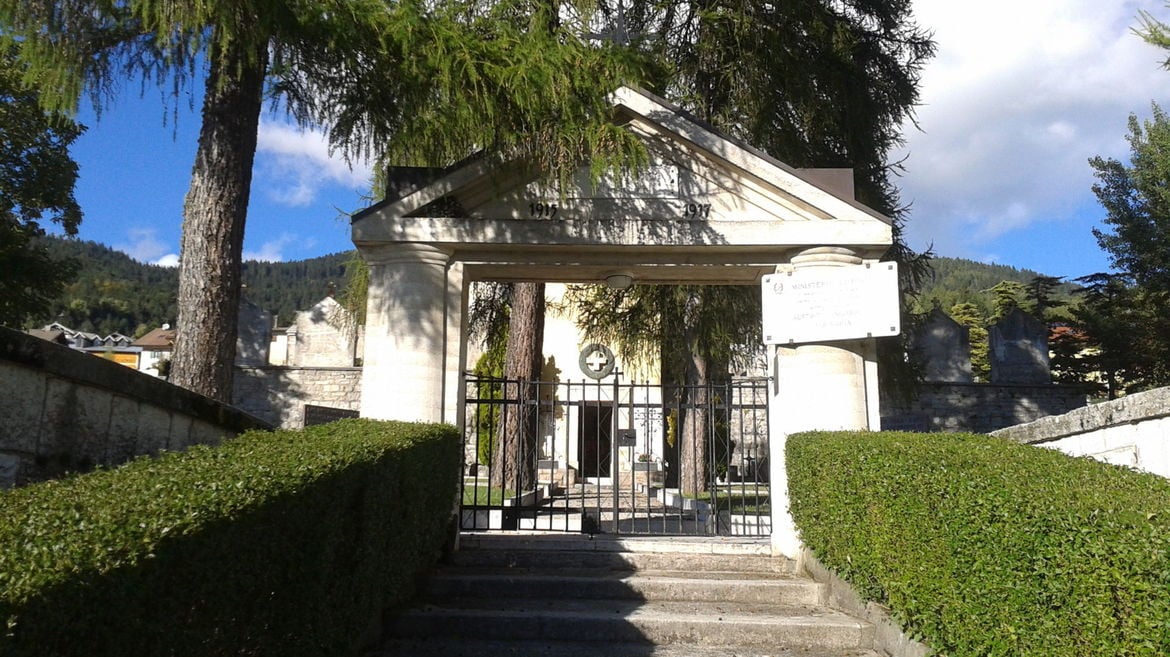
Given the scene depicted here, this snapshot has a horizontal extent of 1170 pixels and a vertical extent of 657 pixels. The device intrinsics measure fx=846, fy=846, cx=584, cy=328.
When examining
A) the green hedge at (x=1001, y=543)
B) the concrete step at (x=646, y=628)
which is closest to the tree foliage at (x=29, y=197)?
the concrete step at (x=646, y=628)

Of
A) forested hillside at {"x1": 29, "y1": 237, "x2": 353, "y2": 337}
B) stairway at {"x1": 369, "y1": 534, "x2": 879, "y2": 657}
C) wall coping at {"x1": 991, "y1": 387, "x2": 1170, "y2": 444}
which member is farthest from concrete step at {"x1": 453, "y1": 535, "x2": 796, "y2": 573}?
forested hillside at {"x1": 29, "y1": 237, "x2": 353, "y2": 337}

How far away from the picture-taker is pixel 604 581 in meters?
6.80

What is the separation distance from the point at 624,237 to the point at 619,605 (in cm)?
315

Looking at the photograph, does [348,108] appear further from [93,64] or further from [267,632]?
[267,632]

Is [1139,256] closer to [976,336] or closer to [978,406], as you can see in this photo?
[978,406]

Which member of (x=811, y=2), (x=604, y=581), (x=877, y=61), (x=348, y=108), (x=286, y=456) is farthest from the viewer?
(x=877, y=61)

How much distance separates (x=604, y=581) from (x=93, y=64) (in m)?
6.12

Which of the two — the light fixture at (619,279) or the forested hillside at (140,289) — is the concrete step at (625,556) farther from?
the forested hillside at (140,289)

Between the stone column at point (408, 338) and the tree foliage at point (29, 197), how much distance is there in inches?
504

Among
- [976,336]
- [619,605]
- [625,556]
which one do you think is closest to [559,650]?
[619,605]

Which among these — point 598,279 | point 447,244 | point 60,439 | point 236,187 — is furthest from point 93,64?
point 598,279

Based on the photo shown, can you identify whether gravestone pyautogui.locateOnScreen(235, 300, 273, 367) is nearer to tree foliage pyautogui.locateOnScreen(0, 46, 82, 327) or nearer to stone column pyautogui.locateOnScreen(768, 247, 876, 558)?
tree foliage pyautogui.locateOnScreen(0, 46, 82, 327)

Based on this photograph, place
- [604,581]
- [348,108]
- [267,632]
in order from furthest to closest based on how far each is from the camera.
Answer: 1. [348,108]
2. [604,581]
3. [267,632]

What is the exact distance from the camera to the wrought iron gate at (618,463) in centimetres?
828
